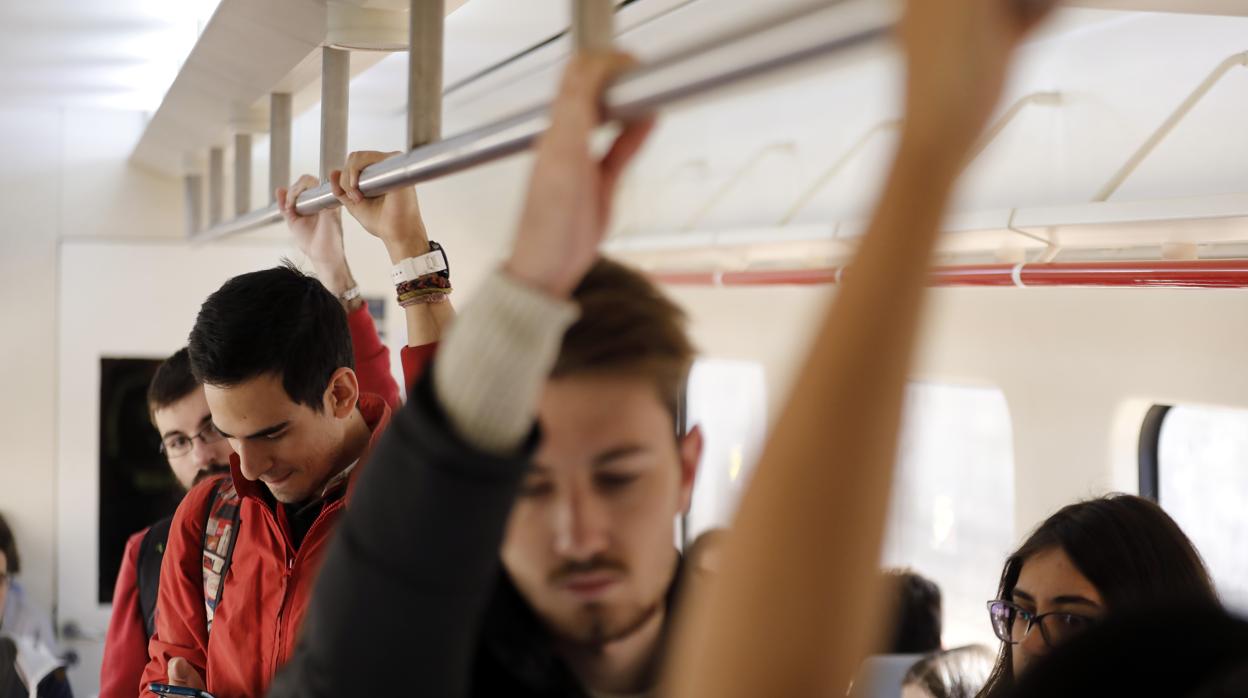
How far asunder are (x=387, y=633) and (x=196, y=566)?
178cm

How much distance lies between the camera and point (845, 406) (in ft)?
1.79

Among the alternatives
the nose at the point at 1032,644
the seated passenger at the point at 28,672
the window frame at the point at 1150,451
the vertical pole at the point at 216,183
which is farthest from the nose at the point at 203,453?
the window frame at the point at 1150,451

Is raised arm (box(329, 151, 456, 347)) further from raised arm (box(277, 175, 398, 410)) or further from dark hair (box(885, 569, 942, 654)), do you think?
dark hair (box(885, 569, 942, 654))

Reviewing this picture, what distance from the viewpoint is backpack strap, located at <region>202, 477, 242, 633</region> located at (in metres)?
2.30

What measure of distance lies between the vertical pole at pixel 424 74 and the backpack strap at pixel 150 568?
5.83ft

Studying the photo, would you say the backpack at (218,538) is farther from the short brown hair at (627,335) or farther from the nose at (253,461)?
the short brown hair at (627,335)

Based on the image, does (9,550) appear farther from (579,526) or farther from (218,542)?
(579,526)

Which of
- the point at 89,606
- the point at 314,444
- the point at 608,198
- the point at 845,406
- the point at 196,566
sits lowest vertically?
the point at 89,606

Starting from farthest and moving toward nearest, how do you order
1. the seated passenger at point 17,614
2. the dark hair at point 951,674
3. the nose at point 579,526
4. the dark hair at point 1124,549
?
the seated passenger at point 17,614 → the dark hair at point 951,674 → the dark hair at point 1124,549 → the nose at point 579,526

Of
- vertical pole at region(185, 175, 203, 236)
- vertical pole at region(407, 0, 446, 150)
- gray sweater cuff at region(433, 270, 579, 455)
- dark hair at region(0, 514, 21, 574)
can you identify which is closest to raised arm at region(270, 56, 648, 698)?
gray sweater cuff at region(433, 270, 579, 455)

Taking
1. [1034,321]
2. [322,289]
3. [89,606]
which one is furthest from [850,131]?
[89,606]

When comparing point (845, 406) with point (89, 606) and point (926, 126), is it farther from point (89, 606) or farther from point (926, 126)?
point (89, 606)

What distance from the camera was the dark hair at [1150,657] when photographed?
0.65 meters

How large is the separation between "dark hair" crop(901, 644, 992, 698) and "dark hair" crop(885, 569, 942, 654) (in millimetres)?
1094
